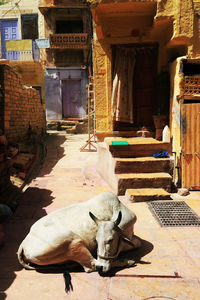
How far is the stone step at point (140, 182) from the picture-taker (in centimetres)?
588

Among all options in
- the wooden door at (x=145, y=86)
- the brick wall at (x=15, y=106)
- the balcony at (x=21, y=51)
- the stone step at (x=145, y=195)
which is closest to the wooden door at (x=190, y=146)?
the stone step at (x=145, y=195)

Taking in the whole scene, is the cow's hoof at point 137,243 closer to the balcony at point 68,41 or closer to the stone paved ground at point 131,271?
the stone paved ground at point 131,271

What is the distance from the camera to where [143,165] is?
6.28 metres

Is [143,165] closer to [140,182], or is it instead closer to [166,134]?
[140,182]

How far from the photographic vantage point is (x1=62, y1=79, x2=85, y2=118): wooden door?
2011 centimetres

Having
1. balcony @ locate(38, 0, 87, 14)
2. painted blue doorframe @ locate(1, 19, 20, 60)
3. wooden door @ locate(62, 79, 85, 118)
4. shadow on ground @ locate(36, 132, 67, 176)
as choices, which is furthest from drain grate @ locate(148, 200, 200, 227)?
painted blue doorframe @ locate(1, 19, 20, 60)

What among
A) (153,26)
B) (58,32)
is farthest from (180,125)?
(58,32)

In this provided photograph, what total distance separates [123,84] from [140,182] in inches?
134

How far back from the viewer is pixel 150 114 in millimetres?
8320

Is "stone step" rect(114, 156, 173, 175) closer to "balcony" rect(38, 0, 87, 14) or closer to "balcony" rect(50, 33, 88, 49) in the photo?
"balcony" rect(50, 33, 88, 49)

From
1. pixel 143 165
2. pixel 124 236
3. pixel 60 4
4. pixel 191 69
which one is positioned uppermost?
pixel 60 4

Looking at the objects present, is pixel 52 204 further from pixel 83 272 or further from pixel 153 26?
pixel 153 26

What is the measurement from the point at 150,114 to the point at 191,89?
1.80m

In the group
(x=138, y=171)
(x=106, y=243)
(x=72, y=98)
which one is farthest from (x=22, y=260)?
(x=72, y=98)
